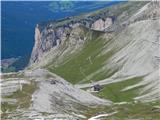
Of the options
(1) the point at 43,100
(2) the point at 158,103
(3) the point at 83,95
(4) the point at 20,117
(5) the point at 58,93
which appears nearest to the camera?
(4) the point at 20,117

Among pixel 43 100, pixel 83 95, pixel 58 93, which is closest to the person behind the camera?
pixel 43 100

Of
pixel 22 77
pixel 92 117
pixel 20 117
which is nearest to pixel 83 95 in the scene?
pixel 22 77

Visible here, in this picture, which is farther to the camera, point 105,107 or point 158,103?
point 158,103

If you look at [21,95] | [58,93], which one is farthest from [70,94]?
[21,95]

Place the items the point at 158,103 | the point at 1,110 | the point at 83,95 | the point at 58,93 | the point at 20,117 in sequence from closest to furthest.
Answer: the point at 20,117 → the point at 1,110 → the point at 58,93 → the point at 83,95 → the point at 158,103

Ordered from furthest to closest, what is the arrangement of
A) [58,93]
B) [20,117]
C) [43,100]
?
[58,93] → [43,100] → [20,117]

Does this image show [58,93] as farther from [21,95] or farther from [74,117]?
[74,117]

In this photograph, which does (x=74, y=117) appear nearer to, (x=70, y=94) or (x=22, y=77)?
(x=70, y=94)

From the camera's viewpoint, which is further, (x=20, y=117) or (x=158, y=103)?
(x=158, y=103)
